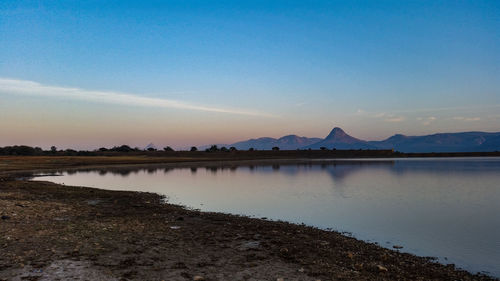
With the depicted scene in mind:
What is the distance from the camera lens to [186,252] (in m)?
11.3

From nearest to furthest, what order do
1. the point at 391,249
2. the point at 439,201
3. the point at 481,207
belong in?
the point at 391,249 → the point at 481,207 → the point at 439,201

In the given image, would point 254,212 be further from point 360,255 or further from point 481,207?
point 481,207

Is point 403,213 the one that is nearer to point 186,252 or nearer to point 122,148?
point 186,252

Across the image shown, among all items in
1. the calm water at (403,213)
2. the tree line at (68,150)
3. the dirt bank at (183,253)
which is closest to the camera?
the dirt bank at (183,253)

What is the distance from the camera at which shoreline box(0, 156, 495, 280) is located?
923 centimetres

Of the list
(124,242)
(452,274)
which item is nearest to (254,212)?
(124,242)

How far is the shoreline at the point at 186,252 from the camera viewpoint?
9234 millimetres

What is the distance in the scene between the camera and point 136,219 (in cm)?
1678

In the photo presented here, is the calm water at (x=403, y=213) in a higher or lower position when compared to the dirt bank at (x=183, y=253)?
lower

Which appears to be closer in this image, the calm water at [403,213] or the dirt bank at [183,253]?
the dirt bank at [183,253]

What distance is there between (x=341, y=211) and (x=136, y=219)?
41.9ft

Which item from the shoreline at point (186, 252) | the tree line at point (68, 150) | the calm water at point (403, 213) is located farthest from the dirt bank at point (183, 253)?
the tree line at point (68, 150)

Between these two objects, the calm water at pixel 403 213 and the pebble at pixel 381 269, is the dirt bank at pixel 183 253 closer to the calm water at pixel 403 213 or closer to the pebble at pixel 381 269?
the pebble at pixel 381 269

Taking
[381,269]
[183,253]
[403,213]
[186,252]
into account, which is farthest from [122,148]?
[381,269]
